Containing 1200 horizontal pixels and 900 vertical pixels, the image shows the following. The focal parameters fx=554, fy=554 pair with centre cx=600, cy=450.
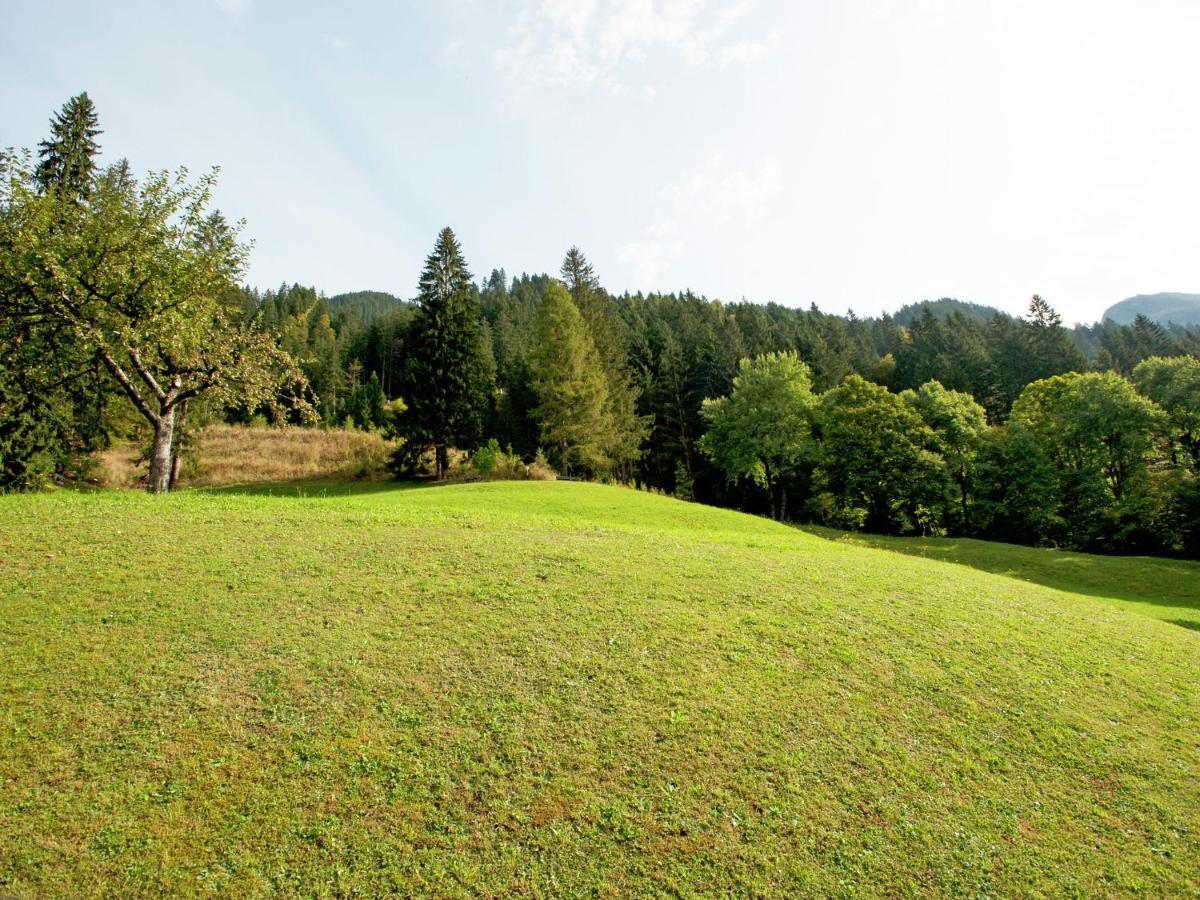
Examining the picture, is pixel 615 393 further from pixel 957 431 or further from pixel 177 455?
pixel 177 455

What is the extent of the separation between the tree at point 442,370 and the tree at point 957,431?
36241 mm

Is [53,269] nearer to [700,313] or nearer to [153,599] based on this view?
[153,599]

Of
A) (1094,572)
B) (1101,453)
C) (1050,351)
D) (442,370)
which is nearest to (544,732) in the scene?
(1094,572)

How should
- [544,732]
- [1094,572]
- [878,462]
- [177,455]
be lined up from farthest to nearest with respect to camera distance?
1. [878,462]
2. [177,455]
3. [1094,572]
4. [544,732]

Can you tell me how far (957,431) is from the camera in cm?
4359

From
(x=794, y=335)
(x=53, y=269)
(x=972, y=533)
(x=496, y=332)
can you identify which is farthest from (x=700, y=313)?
(x=53, y=269)

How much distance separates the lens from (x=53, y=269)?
17875 millimetres

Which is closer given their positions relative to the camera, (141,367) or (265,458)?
(141,367)

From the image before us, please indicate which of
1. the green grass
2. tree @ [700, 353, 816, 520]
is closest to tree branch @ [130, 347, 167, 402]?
the green grass

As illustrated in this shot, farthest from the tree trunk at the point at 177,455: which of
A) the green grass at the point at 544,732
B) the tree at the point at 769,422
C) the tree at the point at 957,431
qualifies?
the tree at the point at 957,431

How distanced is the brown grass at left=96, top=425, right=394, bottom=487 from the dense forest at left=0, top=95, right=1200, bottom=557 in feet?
9.95

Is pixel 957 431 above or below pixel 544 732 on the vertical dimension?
above

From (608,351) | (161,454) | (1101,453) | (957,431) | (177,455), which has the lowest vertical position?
(177,455)

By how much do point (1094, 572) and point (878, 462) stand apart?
→ 19079 mm
